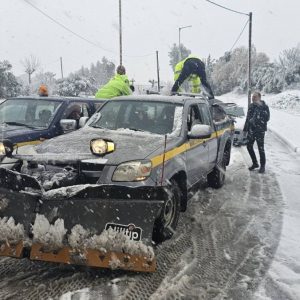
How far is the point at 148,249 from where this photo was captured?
3.77m

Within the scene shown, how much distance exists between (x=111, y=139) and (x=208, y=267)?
173 cm

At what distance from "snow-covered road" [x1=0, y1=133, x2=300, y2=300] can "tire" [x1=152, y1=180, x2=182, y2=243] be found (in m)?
0.23

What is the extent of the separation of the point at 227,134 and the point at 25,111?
385 cm

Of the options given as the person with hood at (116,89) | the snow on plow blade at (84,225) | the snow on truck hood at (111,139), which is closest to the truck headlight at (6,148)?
the snow on truck hood at (111,139)

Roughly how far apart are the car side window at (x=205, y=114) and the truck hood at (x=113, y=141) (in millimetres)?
1629

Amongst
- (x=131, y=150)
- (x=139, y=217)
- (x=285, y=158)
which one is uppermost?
(x=131, y=150)

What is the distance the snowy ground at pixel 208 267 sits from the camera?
372 cm

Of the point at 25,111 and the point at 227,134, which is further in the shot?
the point at 227,134

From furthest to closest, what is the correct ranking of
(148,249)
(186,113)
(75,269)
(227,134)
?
(227,134), (186,113), (75,269), (148,249)

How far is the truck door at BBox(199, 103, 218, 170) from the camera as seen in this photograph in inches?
268

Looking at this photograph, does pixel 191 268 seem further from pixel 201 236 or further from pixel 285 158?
pixel 285 158

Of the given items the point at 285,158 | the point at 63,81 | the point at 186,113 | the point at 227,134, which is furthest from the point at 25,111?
the point at 63,81

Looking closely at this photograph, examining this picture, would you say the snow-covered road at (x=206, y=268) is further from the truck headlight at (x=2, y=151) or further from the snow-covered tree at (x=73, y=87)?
the snow-covered tree at (x=73, y=87)

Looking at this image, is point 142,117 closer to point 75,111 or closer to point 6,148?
point 6,148
